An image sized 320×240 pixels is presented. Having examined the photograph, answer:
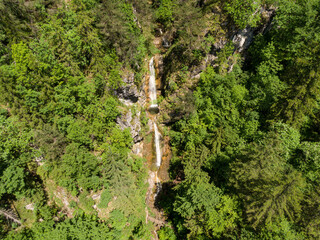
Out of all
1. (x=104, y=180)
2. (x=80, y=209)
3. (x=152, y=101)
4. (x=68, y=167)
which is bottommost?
(x=80, y=209)

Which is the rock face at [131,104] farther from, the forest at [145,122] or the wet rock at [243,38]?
the wet rock at [243,38]

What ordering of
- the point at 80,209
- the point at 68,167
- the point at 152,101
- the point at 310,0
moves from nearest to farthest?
the point at 68,167 < the point at 310,0 < the point at 80,209 < the point at 152,101

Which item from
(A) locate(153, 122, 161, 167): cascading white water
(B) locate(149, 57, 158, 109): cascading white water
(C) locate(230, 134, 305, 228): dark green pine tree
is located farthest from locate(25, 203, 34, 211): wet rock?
(C) locate(230, 134, 305, 228): dark green pine tree

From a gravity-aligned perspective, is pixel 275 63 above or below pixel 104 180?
above

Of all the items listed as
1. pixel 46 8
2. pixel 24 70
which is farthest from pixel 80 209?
pixel 46 8

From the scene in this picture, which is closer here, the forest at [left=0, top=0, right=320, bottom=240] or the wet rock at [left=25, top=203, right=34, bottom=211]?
the forest at [left=0, top=0, right=320, bottom=240]

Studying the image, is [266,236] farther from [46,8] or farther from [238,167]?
[46,8]

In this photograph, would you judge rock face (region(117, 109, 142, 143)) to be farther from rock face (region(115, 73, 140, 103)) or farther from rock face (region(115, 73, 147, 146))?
rock face (region(115, 73, 140, 103))

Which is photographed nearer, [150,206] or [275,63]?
[275,63]
